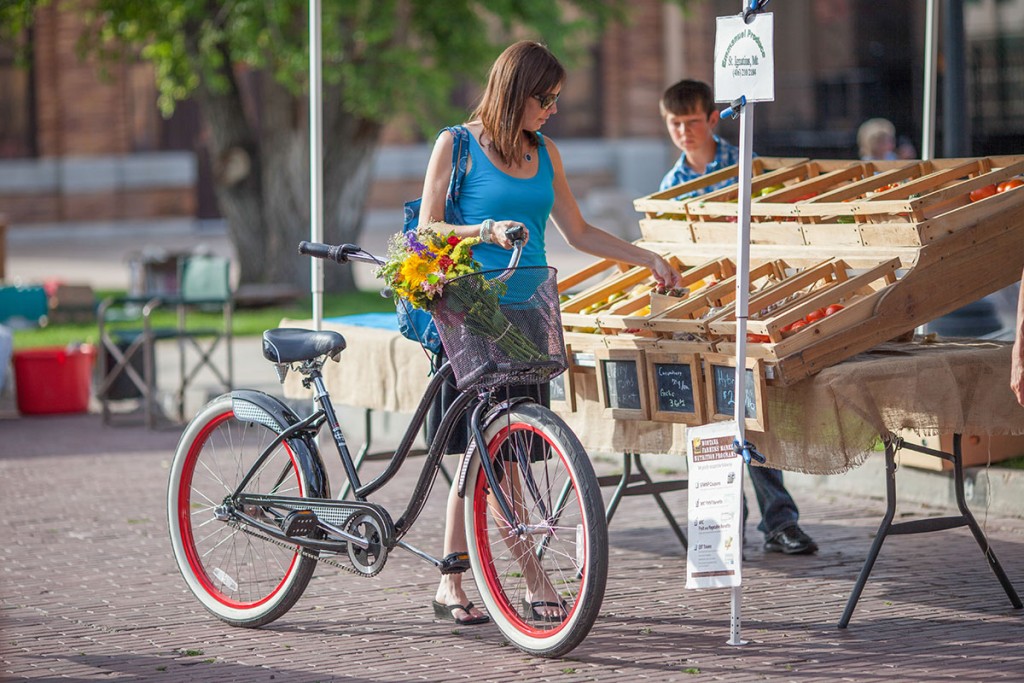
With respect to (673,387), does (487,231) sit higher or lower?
higher

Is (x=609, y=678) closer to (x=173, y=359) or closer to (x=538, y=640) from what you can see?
(x=538, y=640)

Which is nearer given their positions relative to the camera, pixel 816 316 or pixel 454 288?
pixel 454 288

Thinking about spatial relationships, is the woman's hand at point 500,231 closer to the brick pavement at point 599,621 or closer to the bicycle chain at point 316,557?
the bicycle chain at point 316,557

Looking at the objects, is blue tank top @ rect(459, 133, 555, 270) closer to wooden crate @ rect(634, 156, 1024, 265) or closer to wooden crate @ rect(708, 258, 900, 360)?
wooden crate @ rect(708, 258, 900, 360)

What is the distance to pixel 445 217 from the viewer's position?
5398 mm

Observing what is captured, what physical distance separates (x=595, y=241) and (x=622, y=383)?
55 centimetres

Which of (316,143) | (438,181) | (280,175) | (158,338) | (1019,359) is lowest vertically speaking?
(158,338)

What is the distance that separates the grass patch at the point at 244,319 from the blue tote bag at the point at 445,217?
31.5 feet

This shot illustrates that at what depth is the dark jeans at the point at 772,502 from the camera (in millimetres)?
6625

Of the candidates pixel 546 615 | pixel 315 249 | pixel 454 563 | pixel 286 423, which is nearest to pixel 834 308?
pixel 546 615

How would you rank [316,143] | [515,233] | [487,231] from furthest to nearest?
[316,143], [487,231], [515,233]

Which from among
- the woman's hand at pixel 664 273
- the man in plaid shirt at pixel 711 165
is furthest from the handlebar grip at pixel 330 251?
the man in plaid shirt at pixel 711 165

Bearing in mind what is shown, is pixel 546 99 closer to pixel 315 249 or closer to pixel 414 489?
pixel 315 249

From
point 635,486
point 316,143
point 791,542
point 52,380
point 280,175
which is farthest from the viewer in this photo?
point 280,175
